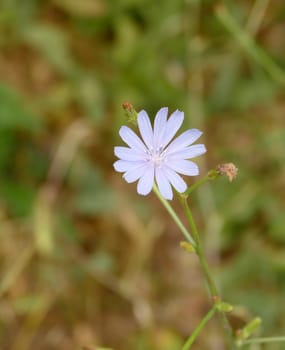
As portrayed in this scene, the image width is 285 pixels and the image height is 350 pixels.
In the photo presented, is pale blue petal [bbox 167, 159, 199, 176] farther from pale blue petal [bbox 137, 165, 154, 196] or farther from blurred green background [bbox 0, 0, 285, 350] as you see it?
blurred green background [bbox 0, 0, 285, 350]

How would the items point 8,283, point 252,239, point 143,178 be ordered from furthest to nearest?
point 252,239 < point 8,283 < point 143,178

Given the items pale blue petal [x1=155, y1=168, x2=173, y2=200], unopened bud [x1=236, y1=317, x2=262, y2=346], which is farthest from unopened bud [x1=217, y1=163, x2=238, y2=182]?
unopened bud [x1=236, y1=317, x2=262, y2=346]

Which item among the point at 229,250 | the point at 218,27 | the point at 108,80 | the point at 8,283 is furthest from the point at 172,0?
the point at 8,283

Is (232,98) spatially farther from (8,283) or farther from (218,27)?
(8,283)

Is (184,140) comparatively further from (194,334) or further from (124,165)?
(194,334)

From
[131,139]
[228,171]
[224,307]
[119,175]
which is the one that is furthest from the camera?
[119,175]

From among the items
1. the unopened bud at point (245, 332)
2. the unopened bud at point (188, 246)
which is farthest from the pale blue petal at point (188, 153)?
the unopened bud at point (245, 332)

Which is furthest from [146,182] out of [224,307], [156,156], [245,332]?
[245,332]
